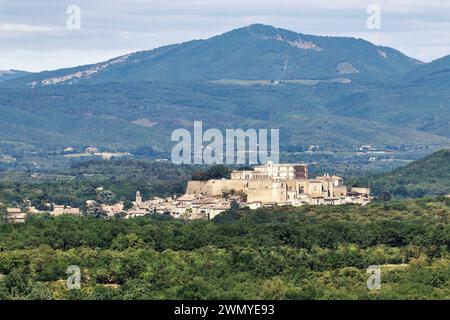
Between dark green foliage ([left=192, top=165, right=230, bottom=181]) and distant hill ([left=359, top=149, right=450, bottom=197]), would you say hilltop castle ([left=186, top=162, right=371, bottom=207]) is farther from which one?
distant hill ([left=359, top=149, right=450, bottom=197])

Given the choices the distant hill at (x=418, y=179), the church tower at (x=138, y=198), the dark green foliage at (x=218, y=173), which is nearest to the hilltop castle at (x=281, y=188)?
the dark green foliage at (x=218, y=173)

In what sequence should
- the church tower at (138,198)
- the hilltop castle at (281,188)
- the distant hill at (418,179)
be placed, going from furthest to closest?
the distant hill at (418,179), the church tower at (138,198), the hilltop castle at (281,188)

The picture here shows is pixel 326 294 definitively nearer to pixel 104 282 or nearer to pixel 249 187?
pixel 104 282

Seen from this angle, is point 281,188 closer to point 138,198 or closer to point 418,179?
point 138,198

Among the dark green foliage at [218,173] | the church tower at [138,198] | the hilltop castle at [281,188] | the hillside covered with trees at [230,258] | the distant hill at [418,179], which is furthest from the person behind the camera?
the distant hill at [418,179]

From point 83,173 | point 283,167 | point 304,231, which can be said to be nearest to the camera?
point 304,231

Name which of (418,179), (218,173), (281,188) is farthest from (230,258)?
(418,179)

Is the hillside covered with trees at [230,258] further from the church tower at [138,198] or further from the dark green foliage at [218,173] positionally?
the church tower at [138,198]
